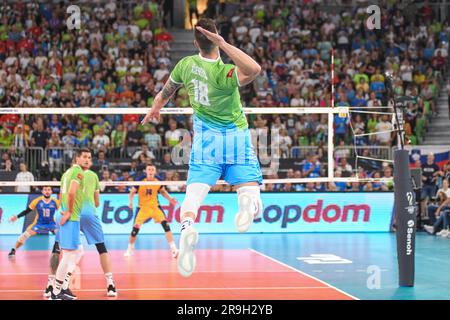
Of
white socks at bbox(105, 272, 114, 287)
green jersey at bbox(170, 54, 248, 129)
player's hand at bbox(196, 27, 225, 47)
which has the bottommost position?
white socks at bbox(105, 272, 114, 287)

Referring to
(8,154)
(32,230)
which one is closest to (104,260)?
(32,230)

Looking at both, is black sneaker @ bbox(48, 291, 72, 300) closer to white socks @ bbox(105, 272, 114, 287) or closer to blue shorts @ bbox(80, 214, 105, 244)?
white socks @ bbox(105, 272, 114, 287)

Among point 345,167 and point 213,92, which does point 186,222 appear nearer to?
point 213,92

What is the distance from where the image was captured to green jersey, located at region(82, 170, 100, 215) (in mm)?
11156

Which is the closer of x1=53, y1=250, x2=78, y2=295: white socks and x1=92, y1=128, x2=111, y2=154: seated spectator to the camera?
x1=53, y1=250, x2=78, y2=295: white socks

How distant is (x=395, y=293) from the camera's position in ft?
36.0

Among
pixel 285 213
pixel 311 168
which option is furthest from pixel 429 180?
pixel 285 213

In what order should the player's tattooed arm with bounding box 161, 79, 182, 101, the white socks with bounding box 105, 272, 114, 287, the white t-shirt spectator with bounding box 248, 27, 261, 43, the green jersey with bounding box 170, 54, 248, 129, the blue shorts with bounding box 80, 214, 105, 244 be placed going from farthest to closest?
the white t-shirt spectator with bounding box 248, 27, 261, 43 → the blue shorts with bounding box 80, 214, 105, 244 → the white socks with bounding box 105, 272, 114, 287 → the player's tattooed arm with bounding box 161, 79, 182, 101 → the green jersey with bounding box 170, 54, 248, 129

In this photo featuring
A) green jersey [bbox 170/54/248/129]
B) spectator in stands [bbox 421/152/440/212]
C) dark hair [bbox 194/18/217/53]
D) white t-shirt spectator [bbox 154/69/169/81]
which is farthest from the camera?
white t-shirt spectator [bbox 154/69/169/81]

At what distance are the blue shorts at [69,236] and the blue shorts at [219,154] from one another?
154 inches

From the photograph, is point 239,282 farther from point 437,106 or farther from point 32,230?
point 437,106

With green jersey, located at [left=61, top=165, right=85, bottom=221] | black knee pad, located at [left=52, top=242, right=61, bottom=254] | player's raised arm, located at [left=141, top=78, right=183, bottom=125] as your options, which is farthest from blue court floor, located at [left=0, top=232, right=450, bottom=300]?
player's raised arm, located at [left=141, top=78, right=183, bottom=125]

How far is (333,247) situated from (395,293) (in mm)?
6861

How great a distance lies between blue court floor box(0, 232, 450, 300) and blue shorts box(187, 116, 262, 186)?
3.85 m
